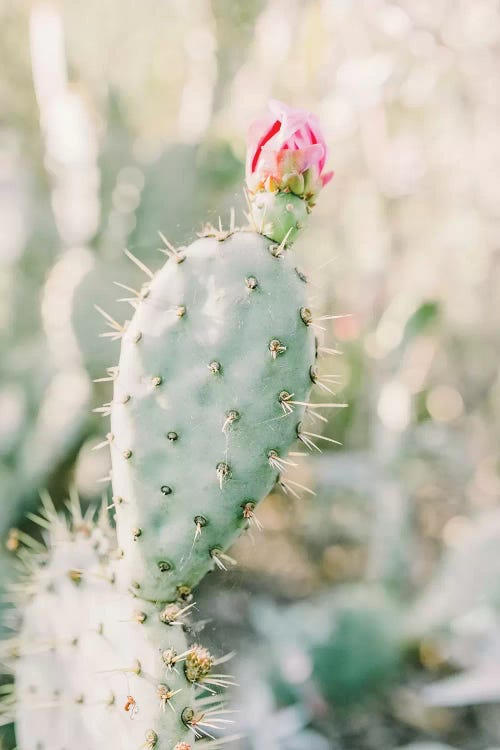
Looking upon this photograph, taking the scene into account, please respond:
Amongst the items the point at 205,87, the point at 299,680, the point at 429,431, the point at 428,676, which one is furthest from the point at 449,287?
the point at 299,680

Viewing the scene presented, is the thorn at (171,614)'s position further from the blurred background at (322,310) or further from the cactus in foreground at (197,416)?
the blurred background at (322,310)

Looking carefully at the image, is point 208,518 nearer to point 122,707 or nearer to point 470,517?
point 122,707

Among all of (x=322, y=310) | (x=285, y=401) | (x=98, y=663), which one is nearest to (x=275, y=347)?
(x=285, y=401)

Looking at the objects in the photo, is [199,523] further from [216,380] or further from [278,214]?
[278,214]

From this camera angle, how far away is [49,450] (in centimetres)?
212

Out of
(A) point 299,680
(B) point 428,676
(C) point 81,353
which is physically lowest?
(B) point 428,676

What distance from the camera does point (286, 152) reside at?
791 millimetres

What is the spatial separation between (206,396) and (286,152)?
0.26 metres

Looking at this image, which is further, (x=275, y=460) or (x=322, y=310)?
(x=322, y=310)

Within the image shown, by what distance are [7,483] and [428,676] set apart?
4.55 ft

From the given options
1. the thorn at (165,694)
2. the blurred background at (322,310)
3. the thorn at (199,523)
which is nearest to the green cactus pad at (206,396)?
the thorn at (199,523)

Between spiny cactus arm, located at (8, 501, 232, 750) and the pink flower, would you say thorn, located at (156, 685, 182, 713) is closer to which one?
spiny cactus arm, located at (8, 501, 232, 750)

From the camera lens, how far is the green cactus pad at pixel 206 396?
2.51ft

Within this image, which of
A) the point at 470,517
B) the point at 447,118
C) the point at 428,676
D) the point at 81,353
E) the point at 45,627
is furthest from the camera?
the point at 447,118
